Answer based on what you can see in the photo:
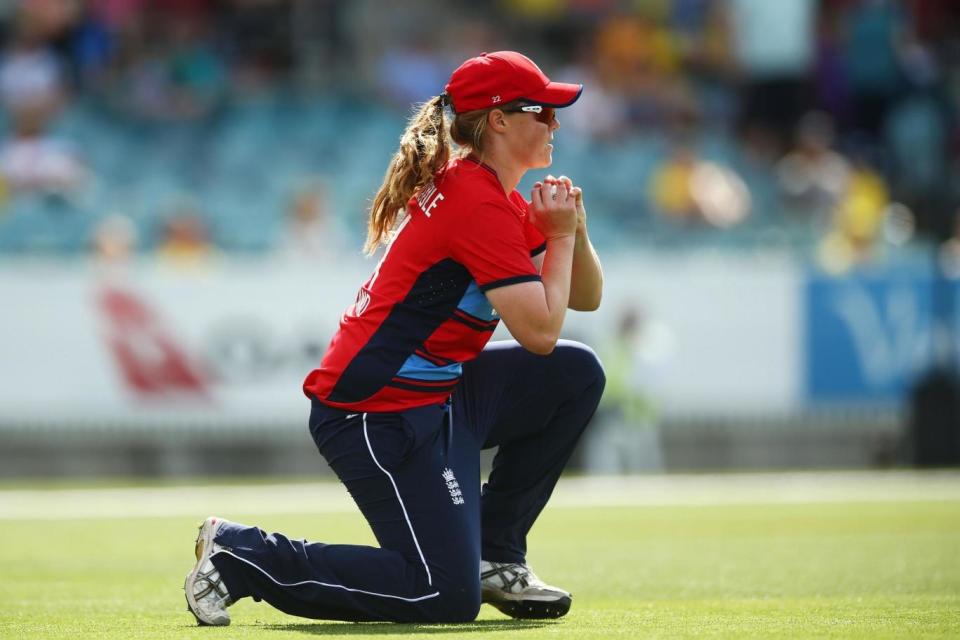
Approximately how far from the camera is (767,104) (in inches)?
725

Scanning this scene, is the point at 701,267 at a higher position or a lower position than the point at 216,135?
lower

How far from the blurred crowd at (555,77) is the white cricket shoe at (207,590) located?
1026 centimetres

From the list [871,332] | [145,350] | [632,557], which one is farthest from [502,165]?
[871,332]

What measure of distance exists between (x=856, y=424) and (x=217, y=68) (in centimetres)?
834

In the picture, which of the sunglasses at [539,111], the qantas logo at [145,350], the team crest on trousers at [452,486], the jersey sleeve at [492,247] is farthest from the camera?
the qantas logo at [145,350]

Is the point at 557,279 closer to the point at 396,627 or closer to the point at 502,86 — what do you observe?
the point at 502,86

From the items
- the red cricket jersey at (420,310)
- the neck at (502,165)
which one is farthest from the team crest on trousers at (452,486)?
the neck at (502,165)

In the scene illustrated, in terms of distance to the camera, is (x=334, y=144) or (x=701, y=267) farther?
(x=334, y=144)

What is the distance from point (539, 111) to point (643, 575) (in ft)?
7.97

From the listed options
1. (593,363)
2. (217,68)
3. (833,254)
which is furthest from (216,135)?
(593,363)

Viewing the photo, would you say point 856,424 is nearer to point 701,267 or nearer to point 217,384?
point 701,267

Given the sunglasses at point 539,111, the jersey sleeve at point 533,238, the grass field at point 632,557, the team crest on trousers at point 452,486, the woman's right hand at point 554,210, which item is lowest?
the grass field at point 632,557

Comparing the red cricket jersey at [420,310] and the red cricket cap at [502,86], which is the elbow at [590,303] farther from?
the red cricket cap at [502,86]

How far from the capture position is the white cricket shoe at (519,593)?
5.54 metres
